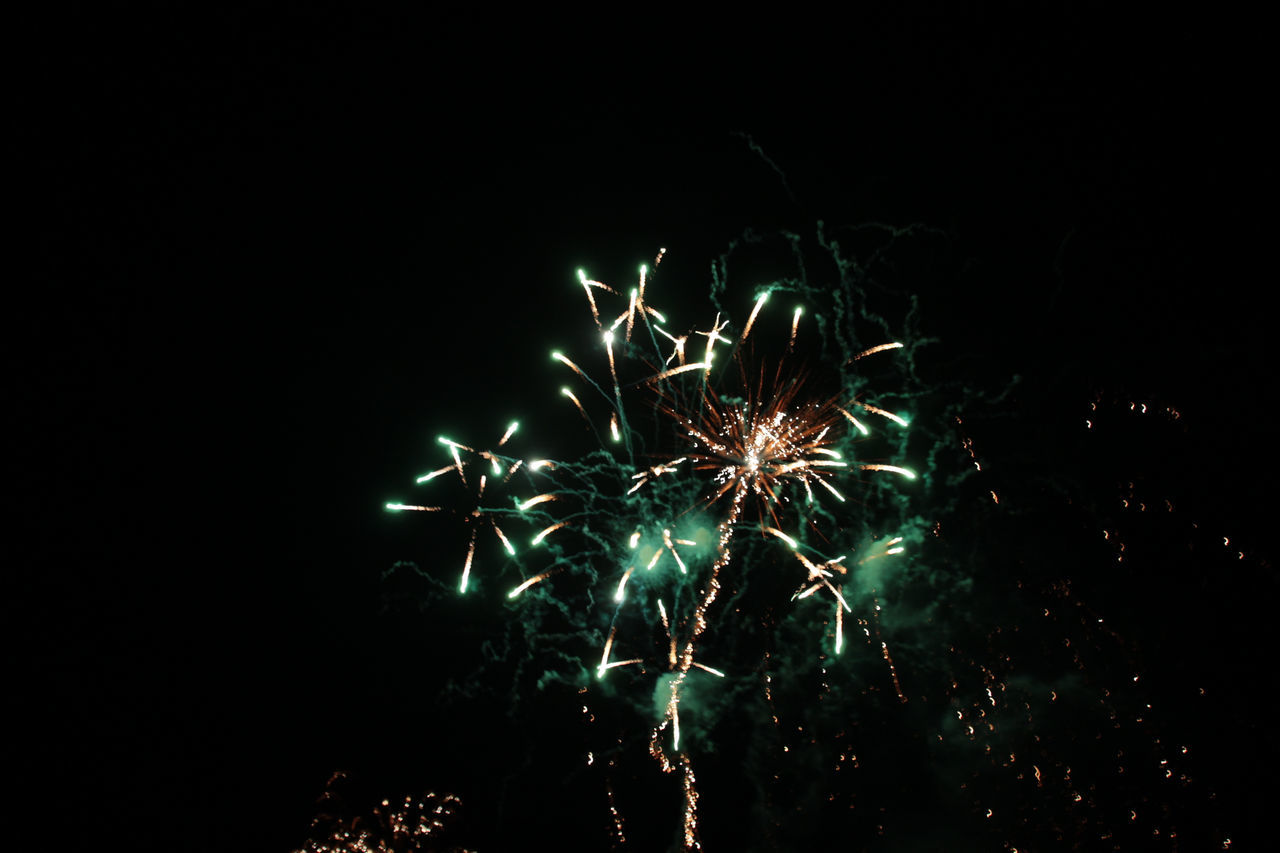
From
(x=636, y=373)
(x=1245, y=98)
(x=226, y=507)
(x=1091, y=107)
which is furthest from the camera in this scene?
(x=226, y=507)

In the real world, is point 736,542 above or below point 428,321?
below

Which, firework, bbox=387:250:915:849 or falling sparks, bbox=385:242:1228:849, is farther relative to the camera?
firework, bbox=387:250:915:849

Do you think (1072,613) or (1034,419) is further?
(1034,419)

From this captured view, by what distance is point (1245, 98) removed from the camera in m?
4.61

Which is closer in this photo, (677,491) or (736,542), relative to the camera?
(677,491)

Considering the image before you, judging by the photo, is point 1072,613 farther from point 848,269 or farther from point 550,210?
point 550,210

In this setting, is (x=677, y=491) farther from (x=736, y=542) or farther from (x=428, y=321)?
(x=428, y=321)

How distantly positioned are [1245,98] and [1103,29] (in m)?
1.42

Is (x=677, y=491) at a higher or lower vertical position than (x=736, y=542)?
higher

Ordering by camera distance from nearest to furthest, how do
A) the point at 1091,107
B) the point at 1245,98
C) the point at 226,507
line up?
the point at 1245,98 < the point at 1091,107 < the point at 226,507

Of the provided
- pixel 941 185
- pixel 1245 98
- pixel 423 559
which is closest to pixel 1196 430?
pixel 1245 98


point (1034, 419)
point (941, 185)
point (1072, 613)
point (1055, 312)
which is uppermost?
point (941, 185)

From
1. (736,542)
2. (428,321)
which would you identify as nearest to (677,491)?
(736,542)

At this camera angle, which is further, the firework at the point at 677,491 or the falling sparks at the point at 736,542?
the firework at the point at 677,491
